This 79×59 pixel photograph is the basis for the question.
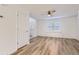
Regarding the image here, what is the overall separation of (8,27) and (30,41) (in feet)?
1.80

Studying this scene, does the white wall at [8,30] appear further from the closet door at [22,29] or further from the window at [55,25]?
the window at [55,25]

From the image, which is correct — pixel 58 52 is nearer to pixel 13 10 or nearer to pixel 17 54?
pixel 17 54

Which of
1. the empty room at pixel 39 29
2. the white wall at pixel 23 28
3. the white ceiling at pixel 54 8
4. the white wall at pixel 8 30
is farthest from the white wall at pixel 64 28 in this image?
the white wall at pixel 8 30

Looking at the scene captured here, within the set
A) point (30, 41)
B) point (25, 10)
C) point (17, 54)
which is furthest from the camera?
point (30, 41)

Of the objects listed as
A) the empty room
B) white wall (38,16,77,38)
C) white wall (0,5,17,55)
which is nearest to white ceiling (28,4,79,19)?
the empty room

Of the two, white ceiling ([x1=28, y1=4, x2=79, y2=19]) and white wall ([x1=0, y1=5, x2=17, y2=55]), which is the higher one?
white ceiling ([x1=28, y1=4, x2=79, y2=19])

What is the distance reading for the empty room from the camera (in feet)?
6.91

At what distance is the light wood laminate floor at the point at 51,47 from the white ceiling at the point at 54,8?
1.58ft

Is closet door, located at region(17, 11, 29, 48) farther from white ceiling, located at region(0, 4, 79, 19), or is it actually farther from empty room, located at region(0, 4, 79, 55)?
white ceiling, located at region(0, 4, 79, 19)

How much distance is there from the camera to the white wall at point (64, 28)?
7.60ft

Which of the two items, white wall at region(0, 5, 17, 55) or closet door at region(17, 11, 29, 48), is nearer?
white wall at region(0, 5, 17, 55)

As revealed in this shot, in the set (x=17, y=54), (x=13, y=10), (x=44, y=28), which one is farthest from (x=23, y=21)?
(x=17, y=54)

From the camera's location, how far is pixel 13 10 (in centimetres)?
214
